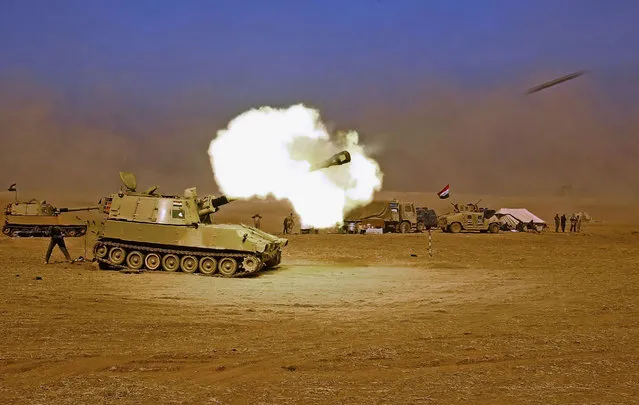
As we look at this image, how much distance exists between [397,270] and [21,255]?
1744 cm

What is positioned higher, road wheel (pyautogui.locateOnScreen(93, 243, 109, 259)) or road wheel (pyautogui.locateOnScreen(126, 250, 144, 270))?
road wheel (pyautogui.locateOnScreen(93, 243, 109, 259))

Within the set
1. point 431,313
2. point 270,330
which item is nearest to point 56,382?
point 270,330

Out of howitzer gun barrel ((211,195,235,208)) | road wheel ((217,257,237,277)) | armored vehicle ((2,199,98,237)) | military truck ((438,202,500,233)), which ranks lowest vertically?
road wheel ((217,257,237,277))

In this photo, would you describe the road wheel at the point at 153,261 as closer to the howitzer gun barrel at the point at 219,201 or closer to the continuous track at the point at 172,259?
the continuous track at the point at 172,259

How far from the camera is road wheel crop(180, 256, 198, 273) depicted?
21.2 m

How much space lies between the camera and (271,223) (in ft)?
219

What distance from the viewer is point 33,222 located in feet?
133

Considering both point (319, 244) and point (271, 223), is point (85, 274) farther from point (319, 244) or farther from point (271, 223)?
point (271, 223)

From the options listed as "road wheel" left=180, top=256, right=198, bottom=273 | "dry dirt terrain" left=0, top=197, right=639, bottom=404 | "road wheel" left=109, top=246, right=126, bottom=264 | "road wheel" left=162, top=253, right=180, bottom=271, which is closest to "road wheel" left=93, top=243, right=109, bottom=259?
"road wheel" left=109, top=246, right=126, bottom=264

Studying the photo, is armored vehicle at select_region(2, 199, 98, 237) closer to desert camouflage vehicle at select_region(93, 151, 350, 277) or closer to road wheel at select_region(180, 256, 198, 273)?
desert camouflage vehicle at select_region(93, 151, 350, 277)

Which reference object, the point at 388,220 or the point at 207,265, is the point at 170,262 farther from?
the point at 388,220

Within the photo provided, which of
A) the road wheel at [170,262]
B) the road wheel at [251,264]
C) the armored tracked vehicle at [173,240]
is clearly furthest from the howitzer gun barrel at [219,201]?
the road wheel at [251,264]

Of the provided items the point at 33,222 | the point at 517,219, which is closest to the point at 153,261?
the point at 33,222

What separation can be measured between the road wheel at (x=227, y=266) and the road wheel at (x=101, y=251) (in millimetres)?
4164
